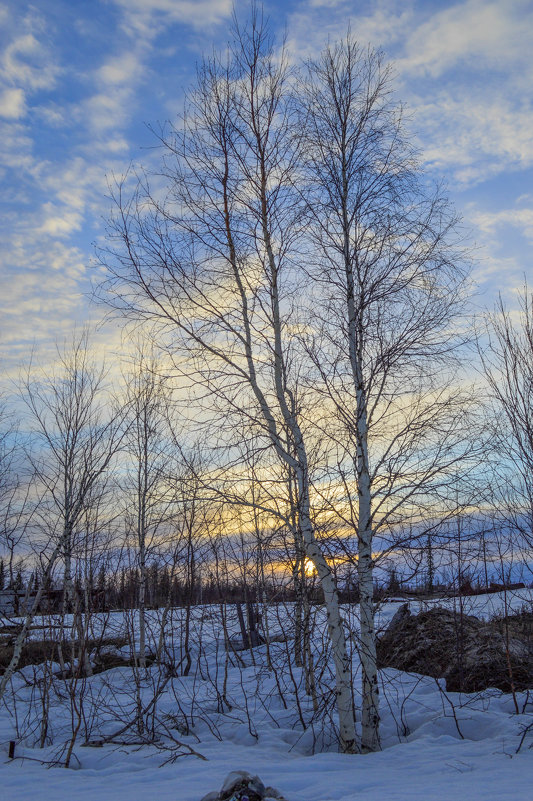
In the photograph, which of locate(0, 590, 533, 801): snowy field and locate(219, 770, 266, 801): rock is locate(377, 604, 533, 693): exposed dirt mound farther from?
Answer: locate(219, 770, 266, 801): rock

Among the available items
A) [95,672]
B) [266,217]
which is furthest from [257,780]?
[95,672]

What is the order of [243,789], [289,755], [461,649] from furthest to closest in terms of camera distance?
1. [461,649]
2. [289,755]
3. [243,789]

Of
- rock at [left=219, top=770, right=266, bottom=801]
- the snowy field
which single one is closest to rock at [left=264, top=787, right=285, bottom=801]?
rock at [left=219, top=770, right=266, bottom=801]

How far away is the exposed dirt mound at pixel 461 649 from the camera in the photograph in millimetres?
9828

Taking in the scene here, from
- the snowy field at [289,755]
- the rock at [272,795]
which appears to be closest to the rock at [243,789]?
the rock at [272,795]

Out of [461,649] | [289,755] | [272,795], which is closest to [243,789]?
[272,795]

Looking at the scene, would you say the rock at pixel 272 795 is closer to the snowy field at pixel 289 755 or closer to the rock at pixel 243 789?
the rock at pixel 243 789

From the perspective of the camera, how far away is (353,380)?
293 inches

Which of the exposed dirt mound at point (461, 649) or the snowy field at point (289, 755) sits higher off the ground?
the exposed dirt mound at point (461, 649)

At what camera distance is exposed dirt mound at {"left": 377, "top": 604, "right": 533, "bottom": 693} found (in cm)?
983

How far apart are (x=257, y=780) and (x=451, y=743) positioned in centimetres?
362

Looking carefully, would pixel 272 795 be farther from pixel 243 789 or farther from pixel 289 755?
pixel 289 755

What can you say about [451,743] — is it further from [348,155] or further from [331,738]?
[348,155]

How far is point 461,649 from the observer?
940cm
